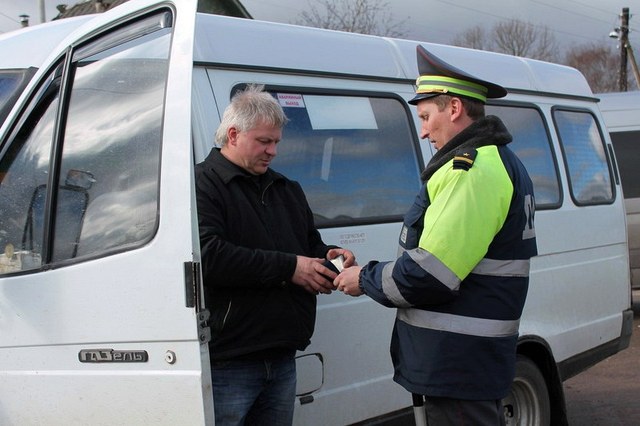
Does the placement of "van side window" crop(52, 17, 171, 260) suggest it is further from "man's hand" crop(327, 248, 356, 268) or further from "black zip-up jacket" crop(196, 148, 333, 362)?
"man's hand" crop(327, 248, 356, 268)

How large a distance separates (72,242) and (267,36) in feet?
4.43

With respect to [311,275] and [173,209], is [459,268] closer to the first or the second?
[311,275]

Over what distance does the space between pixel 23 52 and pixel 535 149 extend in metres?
2.96

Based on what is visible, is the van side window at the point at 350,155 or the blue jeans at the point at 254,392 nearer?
the blue jeans at the point at 254,392

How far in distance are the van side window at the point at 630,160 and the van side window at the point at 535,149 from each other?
18.1 ft

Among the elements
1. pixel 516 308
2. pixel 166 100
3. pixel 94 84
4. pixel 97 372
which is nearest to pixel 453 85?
pixel 516 308

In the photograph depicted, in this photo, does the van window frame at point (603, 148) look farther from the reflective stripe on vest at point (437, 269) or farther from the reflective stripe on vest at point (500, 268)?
the reflective stripe on vest at point (437, 269)

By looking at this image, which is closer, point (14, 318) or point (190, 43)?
point (190, 43)

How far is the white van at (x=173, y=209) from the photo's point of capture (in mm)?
2330

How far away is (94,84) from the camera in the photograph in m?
2.71

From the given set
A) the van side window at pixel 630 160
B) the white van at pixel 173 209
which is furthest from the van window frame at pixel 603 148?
the van side window at pixel 630 160

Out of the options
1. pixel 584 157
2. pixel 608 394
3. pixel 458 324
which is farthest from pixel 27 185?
pixel 608 394

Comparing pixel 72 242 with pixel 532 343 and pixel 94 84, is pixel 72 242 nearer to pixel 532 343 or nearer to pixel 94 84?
pixel 94 84

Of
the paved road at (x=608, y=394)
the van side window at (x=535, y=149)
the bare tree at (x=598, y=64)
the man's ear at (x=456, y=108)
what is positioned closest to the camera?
the man's ear at (x=456, y=108)
